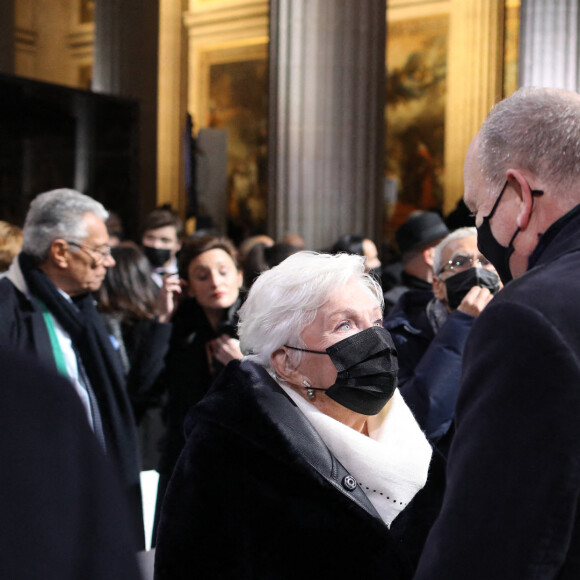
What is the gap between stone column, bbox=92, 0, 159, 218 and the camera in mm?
14359

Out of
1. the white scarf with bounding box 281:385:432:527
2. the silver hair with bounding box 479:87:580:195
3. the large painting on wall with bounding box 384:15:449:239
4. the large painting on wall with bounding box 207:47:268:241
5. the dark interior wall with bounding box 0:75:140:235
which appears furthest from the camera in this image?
the large painting on wall with bounding box 384:15:449:239

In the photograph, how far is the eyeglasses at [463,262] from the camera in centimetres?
359

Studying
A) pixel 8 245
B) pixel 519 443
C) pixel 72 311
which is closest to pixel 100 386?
pixel 72 311

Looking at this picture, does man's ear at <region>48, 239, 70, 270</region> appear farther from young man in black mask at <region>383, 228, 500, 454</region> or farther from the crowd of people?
young man in black mask at <region>383, 228, 500, 454</region>

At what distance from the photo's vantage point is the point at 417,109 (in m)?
20.0

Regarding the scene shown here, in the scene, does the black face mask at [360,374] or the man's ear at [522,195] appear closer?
the man's ear at [522,195]

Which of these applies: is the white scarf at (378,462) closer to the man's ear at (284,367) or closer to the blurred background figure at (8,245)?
the man's ear at (284,367)

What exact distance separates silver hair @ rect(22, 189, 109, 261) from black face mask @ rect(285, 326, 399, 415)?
5.31 ft

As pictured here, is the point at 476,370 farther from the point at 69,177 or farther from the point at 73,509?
the point at 69,177

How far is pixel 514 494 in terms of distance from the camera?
130cm

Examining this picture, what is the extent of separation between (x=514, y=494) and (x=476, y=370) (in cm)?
19

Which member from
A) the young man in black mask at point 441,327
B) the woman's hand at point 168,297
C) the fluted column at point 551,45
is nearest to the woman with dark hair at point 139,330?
the woman's hand at point 168,297

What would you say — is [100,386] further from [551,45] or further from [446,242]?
[551,45]

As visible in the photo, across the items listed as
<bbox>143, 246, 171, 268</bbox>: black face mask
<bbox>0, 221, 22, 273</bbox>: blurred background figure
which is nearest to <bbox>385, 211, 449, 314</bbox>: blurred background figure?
<bbox>0, 221, 22, 273</bbox>: blurred background figure
